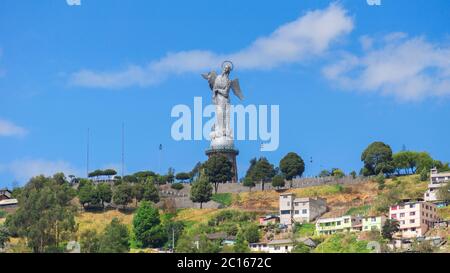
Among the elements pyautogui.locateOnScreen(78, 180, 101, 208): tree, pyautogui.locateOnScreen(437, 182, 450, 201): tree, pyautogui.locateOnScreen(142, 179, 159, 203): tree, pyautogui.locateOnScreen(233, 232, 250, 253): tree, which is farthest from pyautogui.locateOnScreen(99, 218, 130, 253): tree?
pyautogui.locateOnScreen(437, 182, 450, 201): tree

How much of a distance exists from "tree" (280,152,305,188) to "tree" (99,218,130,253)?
1254 cm

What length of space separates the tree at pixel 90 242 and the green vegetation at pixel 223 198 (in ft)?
33.5

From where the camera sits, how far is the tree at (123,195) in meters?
60.2

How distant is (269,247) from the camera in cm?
4894

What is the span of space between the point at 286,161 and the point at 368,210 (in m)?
8.27

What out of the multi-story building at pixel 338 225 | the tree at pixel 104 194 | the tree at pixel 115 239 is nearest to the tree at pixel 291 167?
the multi-story building at pixel 338 225

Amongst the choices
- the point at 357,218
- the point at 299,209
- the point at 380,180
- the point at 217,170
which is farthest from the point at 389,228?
the point at 217,170

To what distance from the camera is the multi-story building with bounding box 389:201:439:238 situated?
5162 centimetres

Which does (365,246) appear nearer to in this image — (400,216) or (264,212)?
(400,216)

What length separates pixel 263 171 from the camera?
63531mm

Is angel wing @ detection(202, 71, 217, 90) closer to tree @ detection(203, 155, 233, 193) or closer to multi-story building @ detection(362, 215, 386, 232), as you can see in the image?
tree @ detection(203, 155, 233, 193)

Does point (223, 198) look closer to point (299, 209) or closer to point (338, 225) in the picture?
point (299, 209)

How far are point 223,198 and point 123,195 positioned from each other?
18.2ft
